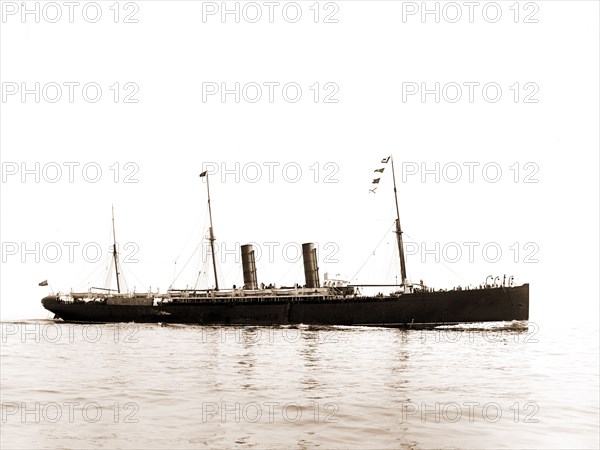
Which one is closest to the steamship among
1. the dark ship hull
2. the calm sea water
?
the dark ship hull

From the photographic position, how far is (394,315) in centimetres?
4981

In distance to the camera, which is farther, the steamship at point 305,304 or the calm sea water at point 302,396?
the steamship at point 305,304

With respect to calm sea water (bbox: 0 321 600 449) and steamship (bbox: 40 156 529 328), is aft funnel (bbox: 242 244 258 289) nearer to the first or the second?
steamship (bbox: 40 156 529 328)

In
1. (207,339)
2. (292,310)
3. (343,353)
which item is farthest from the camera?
(292,310)

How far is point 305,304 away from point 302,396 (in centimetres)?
3310

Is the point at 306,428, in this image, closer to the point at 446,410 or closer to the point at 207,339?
Result: the point at 446,410

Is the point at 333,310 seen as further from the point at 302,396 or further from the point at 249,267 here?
the point at 302,396

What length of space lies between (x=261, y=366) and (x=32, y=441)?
46.3ft

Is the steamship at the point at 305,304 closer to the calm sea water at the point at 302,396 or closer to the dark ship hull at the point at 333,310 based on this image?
the dark ship hull at the point at 333,310

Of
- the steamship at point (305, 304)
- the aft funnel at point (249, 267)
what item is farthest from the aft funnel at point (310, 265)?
the aft funnel at point (249, 267)

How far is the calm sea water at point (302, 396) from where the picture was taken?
1500 centimetres

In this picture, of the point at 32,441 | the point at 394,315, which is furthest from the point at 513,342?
the point at 32,441

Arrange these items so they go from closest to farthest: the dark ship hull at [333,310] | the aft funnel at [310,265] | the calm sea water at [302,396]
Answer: the calm sea water at [302,396]
the dark ship hull at [333,310]
the aft funnel at [310,265]

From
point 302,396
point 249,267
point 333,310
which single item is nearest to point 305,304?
point 333,310
